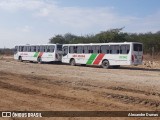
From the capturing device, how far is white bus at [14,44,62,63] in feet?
129

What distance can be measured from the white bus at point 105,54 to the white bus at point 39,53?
6.78 feet

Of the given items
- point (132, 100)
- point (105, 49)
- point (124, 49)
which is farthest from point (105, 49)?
point (132, 100)

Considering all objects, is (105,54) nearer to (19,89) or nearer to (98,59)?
(98,59)

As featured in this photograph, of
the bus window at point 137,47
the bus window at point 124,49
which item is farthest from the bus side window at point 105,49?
the bus window at point 137,47

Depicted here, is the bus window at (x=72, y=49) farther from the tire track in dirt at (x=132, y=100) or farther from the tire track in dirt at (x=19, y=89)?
the tire track in dirt at (x=132, y=100)

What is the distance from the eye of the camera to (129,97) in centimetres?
1291

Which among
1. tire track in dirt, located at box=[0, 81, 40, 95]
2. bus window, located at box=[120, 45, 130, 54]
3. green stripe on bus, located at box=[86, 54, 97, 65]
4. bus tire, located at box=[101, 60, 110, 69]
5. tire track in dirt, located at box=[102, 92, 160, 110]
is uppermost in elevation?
bus window, located at box=[120, 45, 130, 54]

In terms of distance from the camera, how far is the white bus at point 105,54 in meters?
29.7

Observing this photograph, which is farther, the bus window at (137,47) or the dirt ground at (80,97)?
the bus window at (137,47)

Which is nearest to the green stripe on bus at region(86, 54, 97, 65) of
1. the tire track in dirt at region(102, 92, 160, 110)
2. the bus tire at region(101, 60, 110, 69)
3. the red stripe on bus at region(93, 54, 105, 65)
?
the red stripe on bus at region(93, 54, 105, 65)

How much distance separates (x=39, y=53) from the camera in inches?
1654

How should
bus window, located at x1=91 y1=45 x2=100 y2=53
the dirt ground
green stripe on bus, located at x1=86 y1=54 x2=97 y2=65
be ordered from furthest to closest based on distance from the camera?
green stripe on bus, located at x1=86 y1=54 x2=97 y2=65 < bus window, located at x1=91 y1=45 x2=100 y2=53 < the dirt ground

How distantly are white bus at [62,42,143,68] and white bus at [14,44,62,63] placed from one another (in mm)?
2067

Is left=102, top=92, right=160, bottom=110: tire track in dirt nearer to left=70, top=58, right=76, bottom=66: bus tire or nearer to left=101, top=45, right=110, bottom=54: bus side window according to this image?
left=101, top=45, right=110, bottom=54: bus side window
